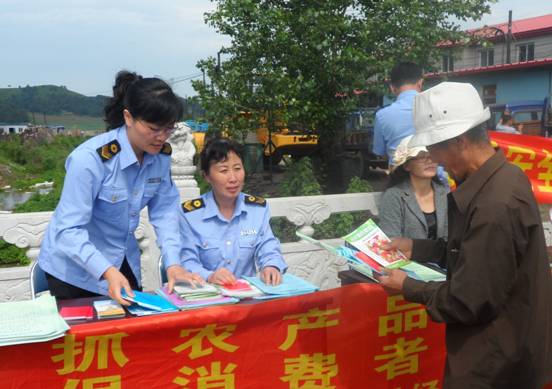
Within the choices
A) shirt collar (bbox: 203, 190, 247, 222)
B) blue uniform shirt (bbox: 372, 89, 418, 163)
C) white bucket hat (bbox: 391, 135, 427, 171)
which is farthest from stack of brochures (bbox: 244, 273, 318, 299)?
blue uniform shirt (bbox: 372, 89, 418, 163)

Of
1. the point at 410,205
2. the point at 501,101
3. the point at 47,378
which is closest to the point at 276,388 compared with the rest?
the point at 47,378

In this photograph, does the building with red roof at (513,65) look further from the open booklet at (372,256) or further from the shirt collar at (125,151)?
the shirt collar at (125,151)

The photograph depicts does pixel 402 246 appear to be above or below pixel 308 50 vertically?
below

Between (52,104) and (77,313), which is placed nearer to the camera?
(77,313)

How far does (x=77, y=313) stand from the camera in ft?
5.87

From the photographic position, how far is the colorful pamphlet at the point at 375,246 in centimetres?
200

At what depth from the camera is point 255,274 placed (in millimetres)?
2484

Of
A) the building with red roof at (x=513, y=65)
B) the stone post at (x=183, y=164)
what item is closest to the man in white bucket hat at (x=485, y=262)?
the stone post at (x=183, y=164)

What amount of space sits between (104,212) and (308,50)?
201 inches

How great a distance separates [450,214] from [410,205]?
113 cm

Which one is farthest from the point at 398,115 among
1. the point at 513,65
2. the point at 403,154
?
the point at 513,65

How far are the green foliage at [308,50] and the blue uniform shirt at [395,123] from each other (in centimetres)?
327

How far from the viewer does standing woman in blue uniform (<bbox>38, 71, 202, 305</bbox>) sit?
185cm

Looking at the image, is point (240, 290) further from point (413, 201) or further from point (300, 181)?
point (300, 181)
